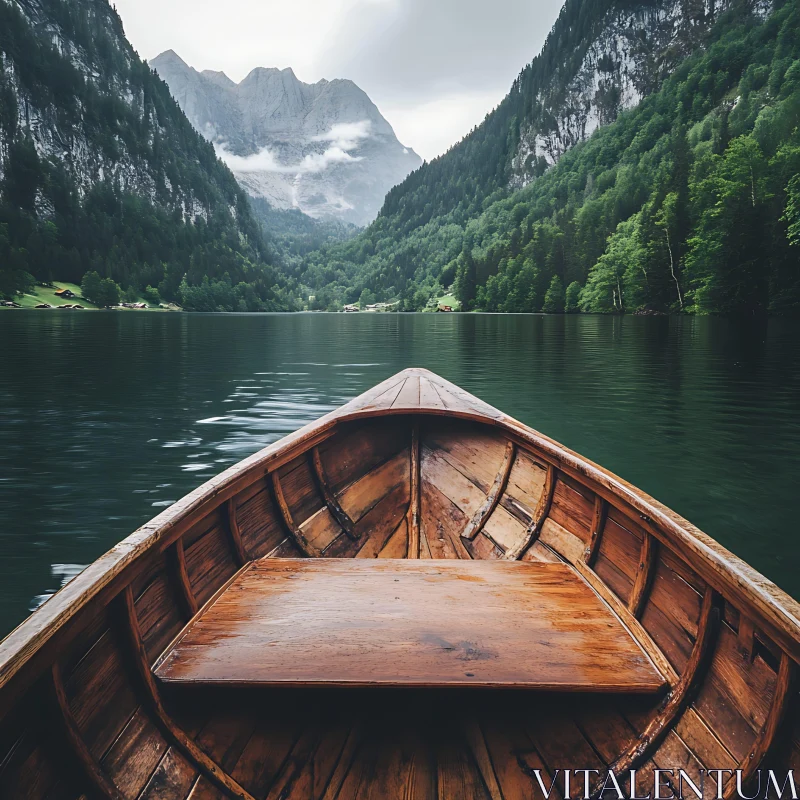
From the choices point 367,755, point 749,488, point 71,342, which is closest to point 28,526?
point 367,755

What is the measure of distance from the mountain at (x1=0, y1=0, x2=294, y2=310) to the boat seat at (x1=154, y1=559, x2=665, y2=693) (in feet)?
405

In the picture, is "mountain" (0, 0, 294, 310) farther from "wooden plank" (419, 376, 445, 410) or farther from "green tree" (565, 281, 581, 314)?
"wooden plank" (419, 376, 445, 410)

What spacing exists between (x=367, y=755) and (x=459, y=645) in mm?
631

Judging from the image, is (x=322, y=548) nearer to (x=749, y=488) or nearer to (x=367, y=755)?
(x=367, y=755)

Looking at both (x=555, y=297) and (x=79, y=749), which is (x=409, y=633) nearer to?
(x=79, y=749)

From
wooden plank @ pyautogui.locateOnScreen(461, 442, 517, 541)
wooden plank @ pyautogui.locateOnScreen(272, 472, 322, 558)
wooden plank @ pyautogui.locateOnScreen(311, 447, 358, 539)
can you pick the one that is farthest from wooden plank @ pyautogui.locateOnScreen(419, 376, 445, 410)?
wooden plank @ pyautogui.locateOnScreen(272, 472, 322, 558)

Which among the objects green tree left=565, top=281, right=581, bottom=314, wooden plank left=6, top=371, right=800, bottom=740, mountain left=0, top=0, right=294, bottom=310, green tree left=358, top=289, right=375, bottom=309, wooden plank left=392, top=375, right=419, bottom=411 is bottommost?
wooden plank left=6, top=371, right=800, bottom=740

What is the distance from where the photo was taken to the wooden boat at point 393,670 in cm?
188

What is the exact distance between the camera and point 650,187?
83.8 meters

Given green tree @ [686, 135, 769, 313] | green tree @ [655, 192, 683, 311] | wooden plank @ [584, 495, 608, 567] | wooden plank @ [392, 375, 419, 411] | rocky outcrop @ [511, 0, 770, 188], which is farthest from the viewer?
rocky outcrop @ [511, 0, 770, 188]

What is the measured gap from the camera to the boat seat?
2289 mm

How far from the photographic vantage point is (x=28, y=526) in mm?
5996

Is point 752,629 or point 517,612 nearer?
point 752,629

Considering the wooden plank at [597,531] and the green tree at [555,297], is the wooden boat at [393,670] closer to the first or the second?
the wooden plank at [597,531]
